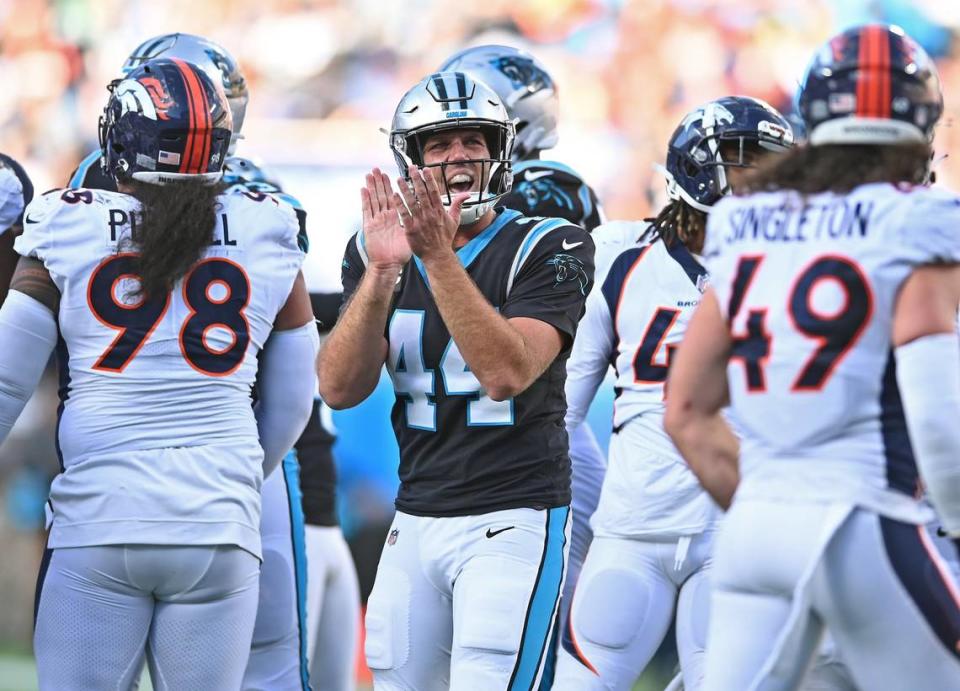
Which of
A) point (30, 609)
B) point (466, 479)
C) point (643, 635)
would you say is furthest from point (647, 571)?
point (30, 609)

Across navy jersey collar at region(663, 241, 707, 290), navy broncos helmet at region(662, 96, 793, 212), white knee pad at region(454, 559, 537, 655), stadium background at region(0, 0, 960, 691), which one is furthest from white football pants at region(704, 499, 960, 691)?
stadium background at region(0, 0, 960, 691)

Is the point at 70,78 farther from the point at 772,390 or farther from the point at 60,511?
the point at 772,390

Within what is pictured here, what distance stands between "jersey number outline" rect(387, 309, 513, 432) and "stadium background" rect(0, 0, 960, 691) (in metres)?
4.69

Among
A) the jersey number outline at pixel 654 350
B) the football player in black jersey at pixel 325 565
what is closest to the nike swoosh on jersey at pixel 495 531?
the jersey number outline at pixel 654 350

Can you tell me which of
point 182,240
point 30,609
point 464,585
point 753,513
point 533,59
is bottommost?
point 30,609

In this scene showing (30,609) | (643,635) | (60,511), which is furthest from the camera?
(30,609)

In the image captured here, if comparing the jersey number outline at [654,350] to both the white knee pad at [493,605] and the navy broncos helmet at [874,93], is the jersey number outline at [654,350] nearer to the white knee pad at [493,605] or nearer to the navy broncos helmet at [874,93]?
the white knee pad at [493,605]

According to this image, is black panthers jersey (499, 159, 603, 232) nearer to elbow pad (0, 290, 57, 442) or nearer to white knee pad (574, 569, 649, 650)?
white knee pad (574, 569, 649, 650)

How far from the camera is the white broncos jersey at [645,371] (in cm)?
405

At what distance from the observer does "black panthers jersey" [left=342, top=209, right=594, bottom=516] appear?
3.57 m

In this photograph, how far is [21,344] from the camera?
341cm

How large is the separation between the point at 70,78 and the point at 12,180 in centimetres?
571

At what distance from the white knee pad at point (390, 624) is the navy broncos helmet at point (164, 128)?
0.99m

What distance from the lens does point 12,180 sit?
4.25m
